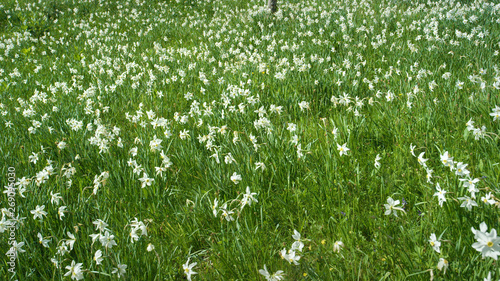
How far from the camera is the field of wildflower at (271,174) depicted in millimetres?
2023

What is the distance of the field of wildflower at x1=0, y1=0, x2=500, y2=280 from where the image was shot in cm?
202

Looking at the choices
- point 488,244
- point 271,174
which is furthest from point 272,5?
point 488,244

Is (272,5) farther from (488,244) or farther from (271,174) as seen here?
(488,244)

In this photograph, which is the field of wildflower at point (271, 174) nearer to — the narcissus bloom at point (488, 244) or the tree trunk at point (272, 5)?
the narcissus bloom at point (488, 244)

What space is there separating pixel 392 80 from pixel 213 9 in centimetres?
853

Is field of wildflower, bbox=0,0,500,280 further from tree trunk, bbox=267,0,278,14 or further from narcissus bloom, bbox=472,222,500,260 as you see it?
tree trunk, bbox=267,0,278,14

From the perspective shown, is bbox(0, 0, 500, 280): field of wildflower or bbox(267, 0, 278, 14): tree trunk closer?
bbox(0, 0, 500, 280): field of wildflower

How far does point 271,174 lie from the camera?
9.61 feet

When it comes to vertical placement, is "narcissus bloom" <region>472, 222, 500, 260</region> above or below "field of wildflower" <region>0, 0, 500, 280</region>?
above

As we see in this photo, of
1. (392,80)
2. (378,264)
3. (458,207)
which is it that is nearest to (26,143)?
(378,264)

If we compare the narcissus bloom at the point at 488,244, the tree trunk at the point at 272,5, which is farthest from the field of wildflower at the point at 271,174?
the tree trunk at the point at 272,5

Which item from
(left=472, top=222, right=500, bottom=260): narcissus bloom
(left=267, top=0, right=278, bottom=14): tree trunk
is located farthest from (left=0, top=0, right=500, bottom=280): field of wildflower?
(left=267, top=0, right=278, bottom=14): tree trunk

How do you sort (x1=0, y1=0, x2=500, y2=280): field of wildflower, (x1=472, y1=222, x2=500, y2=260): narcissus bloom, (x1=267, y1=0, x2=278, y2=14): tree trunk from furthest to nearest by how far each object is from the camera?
(x1=267, y1=0, x2=278, y2=14): tree trunk → (x1=0, y1=0, x2=500, y2=280): field of wildflower → (x1=472, y1=222, x2=500, y2=260): narcissus bloom

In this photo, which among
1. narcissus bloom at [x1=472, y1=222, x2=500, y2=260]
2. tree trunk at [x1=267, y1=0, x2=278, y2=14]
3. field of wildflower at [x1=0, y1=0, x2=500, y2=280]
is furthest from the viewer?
tree trunk at [x1=267, y1=0, x2=278, y2=14]
